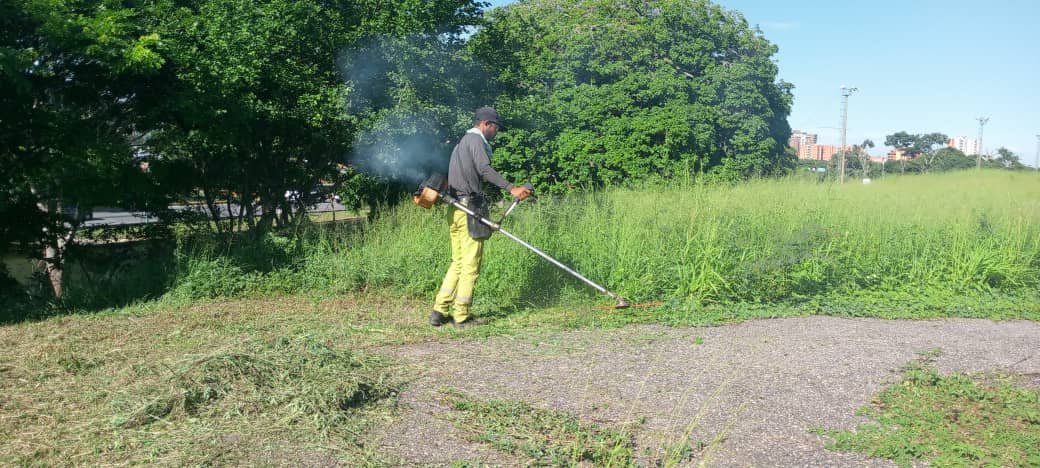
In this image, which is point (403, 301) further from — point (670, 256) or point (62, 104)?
point (62, 104)

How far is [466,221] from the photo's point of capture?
639 centimetres

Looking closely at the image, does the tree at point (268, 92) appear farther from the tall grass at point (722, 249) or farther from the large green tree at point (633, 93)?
the tall grass at point (722, 249)

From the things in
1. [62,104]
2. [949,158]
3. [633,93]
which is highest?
[633,93]

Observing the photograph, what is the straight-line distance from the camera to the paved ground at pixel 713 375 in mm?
3684

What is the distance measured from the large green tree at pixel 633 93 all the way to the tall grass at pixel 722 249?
3.08 meters

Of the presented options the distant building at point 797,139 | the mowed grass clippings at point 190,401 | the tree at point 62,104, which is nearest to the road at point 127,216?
the tree at point 62,104

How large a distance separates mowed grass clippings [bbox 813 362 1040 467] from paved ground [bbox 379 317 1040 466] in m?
0.14

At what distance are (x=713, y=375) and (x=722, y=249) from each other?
2.95 metres

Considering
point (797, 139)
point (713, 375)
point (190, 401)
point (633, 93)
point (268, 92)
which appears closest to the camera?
point (190, 401)

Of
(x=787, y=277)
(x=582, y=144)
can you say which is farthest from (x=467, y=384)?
(x=582, y=144)

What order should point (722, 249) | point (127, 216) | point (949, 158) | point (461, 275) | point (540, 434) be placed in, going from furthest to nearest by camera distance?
point (949, 158), point (127, 216), point (722, 249), point (461, 275), point (540, 434)

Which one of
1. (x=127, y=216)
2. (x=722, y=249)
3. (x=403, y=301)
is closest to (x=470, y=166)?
(x=403, y=301)

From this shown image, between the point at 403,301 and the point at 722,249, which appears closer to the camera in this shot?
the point at 403,301

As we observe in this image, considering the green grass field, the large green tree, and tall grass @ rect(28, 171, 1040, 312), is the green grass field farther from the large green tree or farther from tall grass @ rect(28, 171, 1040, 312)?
the large green tree
